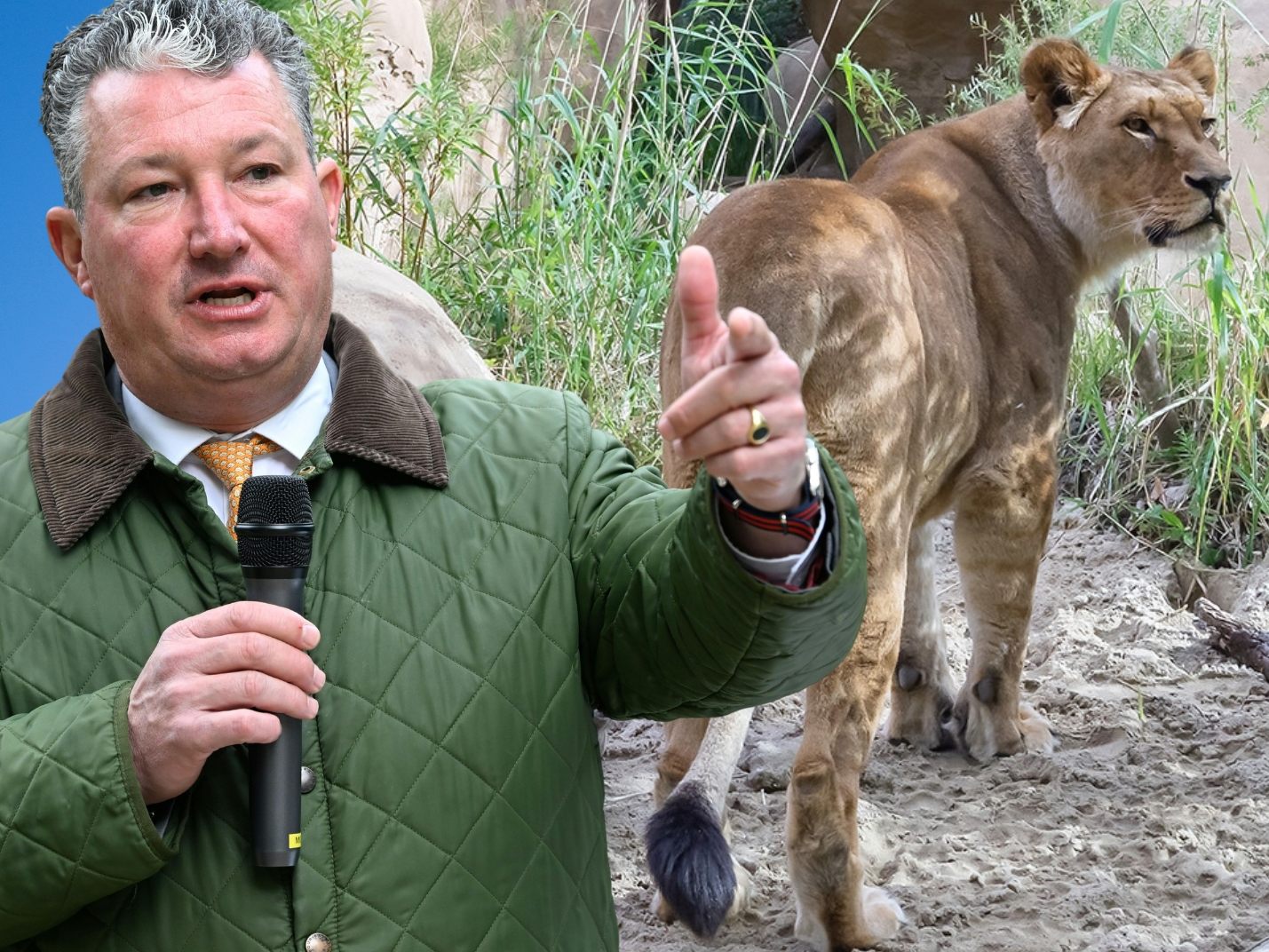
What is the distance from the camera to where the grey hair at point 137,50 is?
202 centimetres

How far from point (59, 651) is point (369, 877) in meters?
0.48

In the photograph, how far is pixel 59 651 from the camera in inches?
74.7

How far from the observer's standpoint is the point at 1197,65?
526cm

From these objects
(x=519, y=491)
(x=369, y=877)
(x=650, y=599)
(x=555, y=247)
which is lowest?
(x=369, y=877)

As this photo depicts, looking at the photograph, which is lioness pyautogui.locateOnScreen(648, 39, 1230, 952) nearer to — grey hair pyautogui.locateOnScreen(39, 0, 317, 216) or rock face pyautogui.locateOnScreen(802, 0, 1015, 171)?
grey hair pyautogui.locateOnScreen(39, 0, 317, 216)

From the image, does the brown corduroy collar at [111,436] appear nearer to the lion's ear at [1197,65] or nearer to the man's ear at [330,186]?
the man's ear at [330,186]

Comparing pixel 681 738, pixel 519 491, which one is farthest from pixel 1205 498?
pixel 519 491

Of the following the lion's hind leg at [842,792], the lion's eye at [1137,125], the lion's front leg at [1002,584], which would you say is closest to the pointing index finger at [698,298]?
the lion's hind leg at [842,792]

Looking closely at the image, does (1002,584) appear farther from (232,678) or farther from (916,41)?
(916,41)

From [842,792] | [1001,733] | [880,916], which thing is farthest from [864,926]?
[1001,733]

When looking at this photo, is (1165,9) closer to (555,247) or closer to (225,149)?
(555,247)

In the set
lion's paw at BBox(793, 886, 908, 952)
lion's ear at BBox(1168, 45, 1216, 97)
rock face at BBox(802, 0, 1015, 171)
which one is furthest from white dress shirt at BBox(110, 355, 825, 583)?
rock face at BBox(802, 0, 1015, 171)

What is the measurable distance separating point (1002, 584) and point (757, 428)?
11.5 ft

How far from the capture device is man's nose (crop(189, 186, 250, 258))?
197 cm
